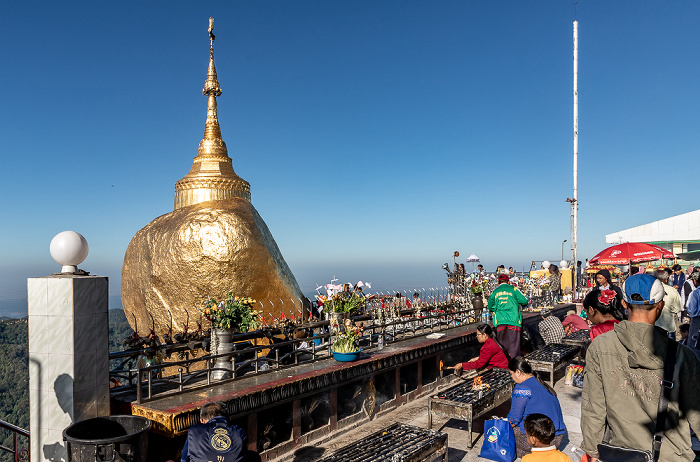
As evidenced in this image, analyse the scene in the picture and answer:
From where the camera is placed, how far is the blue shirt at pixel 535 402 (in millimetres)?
4738

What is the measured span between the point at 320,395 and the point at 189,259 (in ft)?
28.1

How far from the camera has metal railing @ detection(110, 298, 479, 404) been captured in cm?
550

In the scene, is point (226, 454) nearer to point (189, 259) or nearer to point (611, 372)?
point (611, 372)

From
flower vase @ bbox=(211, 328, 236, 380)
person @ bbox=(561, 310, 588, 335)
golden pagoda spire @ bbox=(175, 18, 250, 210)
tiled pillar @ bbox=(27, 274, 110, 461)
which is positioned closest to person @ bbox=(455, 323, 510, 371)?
flower vase @ bbox=(211, 328, 236, 380)

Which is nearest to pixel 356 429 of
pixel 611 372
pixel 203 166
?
pixel 611 372

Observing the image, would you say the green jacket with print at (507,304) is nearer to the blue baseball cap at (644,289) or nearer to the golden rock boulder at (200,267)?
the blue baseball cap at (644,289)

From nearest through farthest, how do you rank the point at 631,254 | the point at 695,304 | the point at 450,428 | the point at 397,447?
1. the point at 397,447
2. the point at 450,428
3. the point at 695,304
4. the point at 631,254

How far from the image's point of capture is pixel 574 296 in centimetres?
1862

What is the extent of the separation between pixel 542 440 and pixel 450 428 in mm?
4011

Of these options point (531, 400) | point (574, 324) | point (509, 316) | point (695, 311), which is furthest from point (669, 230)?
point (531, 400)

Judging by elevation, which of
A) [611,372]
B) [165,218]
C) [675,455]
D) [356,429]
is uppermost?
[165,218]

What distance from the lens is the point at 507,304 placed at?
908cm

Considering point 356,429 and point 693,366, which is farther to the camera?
point 356,429

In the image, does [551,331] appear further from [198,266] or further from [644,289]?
[198,266]
